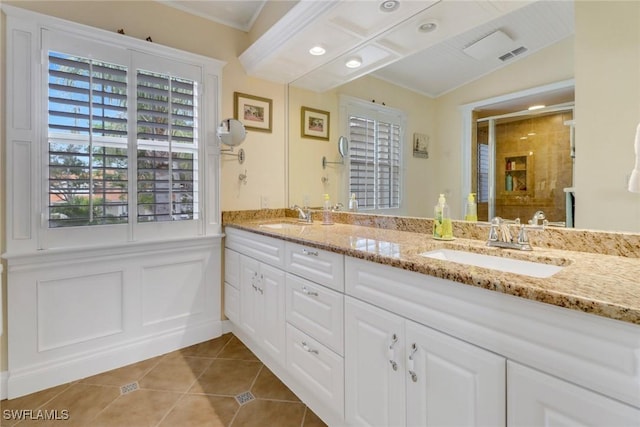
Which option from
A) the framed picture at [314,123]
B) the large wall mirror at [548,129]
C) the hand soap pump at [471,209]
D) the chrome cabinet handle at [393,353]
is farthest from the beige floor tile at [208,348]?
the hand soap pump at [471,209]

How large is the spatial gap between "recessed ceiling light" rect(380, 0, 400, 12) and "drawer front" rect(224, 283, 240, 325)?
1.99 meters

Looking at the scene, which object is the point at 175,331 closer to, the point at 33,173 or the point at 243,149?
the point at 33,173

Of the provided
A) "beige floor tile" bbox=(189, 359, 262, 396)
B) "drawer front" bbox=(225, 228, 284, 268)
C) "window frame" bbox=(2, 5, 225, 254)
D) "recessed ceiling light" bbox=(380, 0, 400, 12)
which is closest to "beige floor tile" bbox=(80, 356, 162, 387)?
"beige floor tile" bbox=(189, 359, 262, 396)

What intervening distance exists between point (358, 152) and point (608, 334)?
1792mm

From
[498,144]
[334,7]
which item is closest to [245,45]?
[334,7]

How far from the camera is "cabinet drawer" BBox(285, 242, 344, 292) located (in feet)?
4.40

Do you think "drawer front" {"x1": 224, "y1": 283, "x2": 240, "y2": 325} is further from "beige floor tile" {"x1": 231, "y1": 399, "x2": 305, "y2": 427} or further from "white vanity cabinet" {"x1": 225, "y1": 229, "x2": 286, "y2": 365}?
"beige floor tile" {"x1": 231, "y1": 399, "x2": 305, "y2": 427}

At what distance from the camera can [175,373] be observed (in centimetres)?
194

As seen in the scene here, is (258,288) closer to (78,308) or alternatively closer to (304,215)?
(304,215)

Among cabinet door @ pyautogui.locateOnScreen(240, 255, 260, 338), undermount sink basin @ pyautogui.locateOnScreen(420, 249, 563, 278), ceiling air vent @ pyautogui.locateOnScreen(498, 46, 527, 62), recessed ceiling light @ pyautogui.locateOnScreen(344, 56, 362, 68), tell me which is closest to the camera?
undermount sink basin @ pyautogui.locateOnScreen(420, 249, 563, 278)

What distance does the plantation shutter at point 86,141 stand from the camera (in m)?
1.77

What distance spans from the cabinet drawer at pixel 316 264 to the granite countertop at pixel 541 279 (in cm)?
4

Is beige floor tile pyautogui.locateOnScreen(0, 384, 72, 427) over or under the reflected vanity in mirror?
under

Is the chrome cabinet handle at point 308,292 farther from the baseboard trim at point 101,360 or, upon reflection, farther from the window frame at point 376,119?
the baseboard trim at point 101,360
